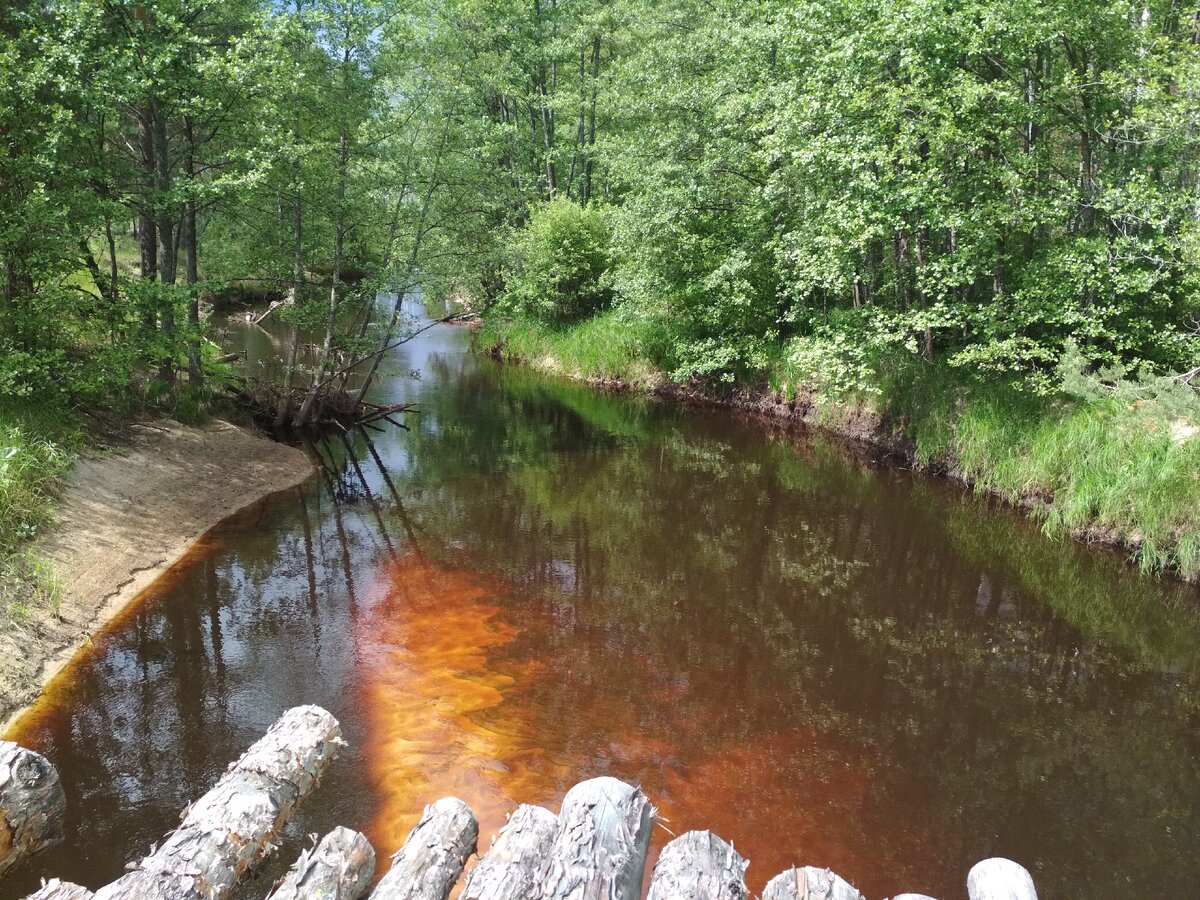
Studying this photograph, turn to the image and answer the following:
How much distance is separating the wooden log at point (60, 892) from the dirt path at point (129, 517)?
3.73 meters

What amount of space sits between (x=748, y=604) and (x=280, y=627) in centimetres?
557

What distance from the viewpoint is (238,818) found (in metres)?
3.94

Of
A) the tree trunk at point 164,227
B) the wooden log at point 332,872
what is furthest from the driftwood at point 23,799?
the tree trunk at point 164,227

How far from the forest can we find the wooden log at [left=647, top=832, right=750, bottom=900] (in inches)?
314

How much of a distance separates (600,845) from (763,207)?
647 inches

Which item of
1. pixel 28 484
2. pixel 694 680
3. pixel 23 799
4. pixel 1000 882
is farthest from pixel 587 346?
pixel 1000 882

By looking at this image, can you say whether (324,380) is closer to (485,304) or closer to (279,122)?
(279,122)

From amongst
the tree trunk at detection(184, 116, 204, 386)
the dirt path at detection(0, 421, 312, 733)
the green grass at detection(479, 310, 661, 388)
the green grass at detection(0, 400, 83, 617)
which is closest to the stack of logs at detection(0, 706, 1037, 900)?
the dirt path at detection(0, 421, 312, 733)

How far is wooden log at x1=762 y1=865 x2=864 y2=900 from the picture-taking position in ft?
11.9

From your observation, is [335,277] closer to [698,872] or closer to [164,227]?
[164,227]

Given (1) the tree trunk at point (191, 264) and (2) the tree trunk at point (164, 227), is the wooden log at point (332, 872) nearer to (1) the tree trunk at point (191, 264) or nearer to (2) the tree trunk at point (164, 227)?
(2) the tree trunk at point (164, 227)

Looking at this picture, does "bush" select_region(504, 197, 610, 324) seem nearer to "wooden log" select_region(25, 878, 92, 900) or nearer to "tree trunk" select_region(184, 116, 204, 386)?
"tree trunk" select_region(184, 116, 204, 386)

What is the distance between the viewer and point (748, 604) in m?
9.50

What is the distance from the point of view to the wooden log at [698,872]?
3.58 meters
